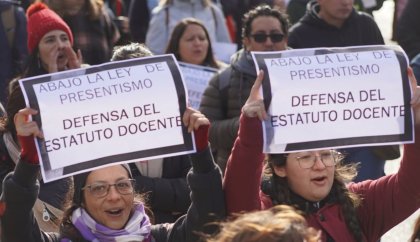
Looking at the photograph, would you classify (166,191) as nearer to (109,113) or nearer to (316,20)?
(109,113)

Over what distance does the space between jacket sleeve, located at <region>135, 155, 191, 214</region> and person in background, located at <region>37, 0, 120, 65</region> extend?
119 inches

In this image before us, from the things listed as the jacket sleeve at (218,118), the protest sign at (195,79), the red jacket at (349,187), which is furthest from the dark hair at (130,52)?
the protest sign at (195,79)

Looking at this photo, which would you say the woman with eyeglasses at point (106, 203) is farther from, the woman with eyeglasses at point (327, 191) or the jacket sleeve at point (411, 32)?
the jacket sleeve at point (411, 32)

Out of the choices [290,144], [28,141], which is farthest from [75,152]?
[290,144]

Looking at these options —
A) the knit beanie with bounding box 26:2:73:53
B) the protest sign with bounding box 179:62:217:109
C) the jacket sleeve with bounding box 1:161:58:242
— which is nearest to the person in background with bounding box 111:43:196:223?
the jacket sleeve with bounding box 1:161:58:242

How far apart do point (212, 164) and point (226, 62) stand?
5.07 m

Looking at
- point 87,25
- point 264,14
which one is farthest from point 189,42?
point 264,14

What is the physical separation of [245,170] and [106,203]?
0.55 meters

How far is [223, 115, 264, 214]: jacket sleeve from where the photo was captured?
4895 millimetres

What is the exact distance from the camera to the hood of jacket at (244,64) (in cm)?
714

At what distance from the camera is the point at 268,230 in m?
3.74

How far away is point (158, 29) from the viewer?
10062 mm

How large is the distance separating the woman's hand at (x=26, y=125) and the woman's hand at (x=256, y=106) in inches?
30.5

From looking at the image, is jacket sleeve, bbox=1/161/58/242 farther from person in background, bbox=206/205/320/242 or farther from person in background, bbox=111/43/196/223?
person in background, bbox=111/43/196/223
